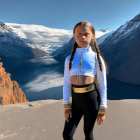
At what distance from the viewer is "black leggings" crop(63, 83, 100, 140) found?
2062 mm

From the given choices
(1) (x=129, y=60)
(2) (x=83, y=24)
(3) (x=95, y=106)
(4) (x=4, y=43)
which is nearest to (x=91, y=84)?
(3) (x=95, y=106)

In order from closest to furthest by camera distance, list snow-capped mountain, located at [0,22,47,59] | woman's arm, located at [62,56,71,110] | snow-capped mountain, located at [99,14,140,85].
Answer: woman's arm, located at [62,56,71,110], snow-capped mountain, located at [99,14,140,85], snow-capped mountain, located at [0,22,47,59]

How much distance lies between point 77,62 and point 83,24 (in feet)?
1.75

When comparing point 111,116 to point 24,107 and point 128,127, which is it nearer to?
point 128,127

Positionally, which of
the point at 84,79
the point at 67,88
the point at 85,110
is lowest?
the point at 85,110

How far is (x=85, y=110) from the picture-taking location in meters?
2.13

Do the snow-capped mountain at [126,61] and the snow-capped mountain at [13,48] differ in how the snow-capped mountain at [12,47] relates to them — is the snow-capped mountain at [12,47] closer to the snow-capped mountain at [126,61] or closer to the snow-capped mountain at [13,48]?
the snow-capped mountain at [13,48]

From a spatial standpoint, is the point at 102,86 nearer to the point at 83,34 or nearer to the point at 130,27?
the point at 83,34

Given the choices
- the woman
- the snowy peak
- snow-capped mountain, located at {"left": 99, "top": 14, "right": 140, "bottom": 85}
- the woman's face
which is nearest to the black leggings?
the woman

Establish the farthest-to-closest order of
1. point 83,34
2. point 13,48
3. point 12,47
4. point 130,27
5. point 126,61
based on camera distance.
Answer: point 13,48 < point 12,47 < point 130,27 < point 126,61 < point 83,34

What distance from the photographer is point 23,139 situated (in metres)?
3.51

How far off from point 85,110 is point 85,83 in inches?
16.3

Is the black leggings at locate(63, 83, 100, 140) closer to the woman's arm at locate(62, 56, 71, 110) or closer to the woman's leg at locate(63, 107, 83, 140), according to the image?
the woman's leg at locate(63, 107, 83, 140)

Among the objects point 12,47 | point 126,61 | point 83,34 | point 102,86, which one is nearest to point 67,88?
point 102,86
